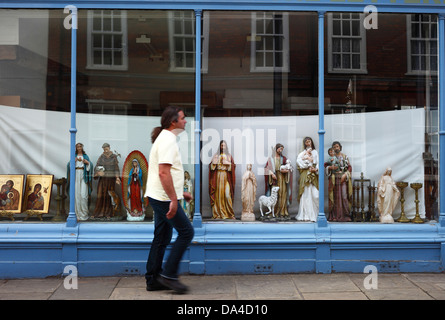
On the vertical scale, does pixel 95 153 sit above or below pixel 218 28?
below

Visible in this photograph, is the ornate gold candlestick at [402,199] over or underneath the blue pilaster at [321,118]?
underneath

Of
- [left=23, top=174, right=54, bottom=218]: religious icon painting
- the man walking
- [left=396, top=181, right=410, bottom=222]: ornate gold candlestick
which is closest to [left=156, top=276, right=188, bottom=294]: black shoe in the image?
the man walking

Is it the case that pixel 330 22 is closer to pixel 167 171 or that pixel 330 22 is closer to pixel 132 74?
pixel 132 74

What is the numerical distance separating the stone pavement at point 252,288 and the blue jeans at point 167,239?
0.90 feet

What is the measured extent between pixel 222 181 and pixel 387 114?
2.59 metres

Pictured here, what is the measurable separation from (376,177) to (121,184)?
3642 millimetres

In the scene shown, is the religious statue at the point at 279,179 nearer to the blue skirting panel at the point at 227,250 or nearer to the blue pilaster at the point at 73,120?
the blue skirting panel at the point at 227,250

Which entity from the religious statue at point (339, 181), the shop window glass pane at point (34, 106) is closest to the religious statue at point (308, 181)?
the religious statue at point (339, 181)

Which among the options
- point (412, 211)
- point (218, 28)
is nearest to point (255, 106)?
point (218, 28)

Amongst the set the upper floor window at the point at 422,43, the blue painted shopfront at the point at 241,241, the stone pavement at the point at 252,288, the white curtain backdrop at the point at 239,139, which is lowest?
the stone pavement at the point at 252,288

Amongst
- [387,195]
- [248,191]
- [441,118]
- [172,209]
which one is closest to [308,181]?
[248,191]

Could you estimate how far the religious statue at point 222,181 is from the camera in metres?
6.41

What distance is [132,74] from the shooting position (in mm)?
6531

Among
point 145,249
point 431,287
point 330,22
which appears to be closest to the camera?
point 431,287
